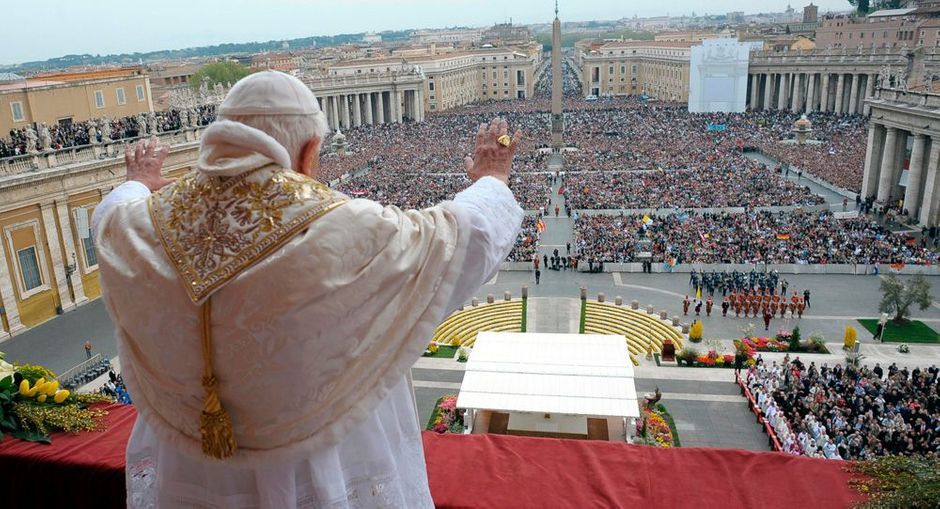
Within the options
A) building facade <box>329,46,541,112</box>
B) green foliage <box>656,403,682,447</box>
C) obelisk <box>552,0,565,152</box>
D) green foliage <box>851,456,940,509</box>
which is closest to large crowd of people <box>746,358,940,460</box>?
green foliage <box>656,403,682,447</box>

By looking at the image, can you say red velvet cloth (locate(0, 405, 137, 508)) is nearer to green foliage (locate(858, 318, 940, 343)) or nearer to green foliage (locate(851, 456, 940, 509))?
green foliage (locate(851, 456, 940, 509))

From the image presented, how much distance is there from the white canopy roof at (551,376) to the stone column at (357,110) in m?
58.0

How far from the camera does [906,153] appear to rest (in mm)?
31922

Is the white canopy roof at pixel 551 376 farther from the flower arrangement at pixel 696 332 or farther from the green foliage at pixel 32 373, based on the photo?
the green foliage at pixel 32 373

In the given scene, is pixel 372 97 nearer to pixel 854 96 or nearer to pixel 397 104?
pixel 397 104

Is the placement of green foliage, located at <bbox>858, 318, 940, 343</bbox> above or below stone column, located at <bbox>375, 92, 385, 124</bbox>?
below

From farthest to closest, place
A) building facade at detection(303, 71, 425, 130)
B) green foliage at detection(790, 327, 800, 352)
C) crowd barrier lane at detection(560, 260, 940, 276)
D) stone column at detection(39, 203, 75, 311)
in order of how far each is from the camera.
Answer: building facade at detection(303, 71, 425, 130) < crowd barrier lane at detection(560, 260, 940, 276) < stone column at detection(39, 203, 75, 311) < green foliage at detection(790, 327, 800, 352)

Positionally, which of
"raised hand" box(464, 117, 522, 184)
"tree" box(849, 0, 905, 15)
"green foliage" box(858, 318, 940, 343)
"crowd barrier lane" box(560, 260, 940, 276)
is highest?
"tree" box(849, 0, 905, 15)

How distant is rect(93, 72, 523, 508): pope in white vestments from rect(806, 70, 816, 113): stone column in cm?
7023

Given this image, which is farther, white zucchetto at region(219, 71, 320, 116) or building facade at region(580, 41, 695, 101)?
building facade at region(580, 41, 695, 101)

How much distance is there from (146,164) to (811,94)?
7018cm

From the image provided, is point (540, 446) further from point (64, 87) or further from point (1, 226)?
point (64, 87)

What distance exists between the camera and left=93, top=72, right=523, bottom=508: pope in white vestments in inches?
69.5

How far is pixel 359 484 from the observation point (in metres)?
2.04
